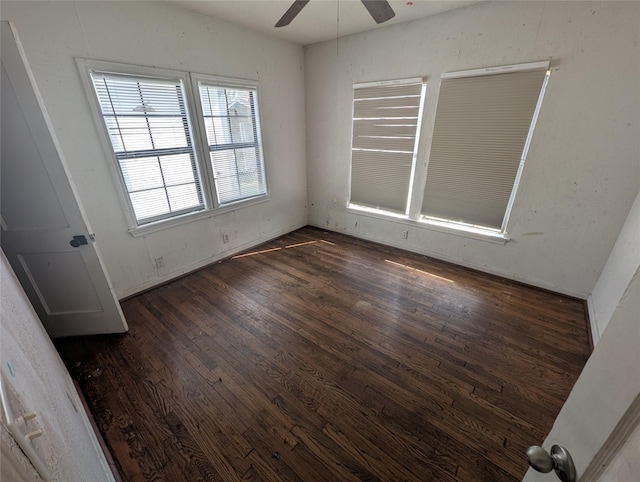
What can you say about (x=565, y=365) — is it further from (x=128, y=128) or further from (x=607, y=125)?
(x=128, y=128)

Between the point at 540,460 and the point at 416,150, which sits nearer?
the point at 540,460

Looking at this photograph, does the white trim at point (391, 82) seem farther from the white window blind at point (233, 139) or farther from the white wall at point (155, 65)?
the white window blind at point (233, 139)

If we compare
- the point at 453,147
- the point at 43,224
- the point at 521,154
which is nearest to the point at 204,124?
the point at 43,224

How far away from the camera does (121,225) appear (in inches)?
102

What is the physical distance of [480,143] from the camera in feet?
9.29

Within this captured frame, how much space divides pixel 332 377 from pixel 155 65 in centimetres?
314

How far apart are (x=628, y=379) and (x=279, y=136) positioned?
3994 mm

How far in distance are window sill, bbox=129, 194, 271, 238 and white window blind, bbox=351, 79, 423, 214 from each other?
1.54 meters

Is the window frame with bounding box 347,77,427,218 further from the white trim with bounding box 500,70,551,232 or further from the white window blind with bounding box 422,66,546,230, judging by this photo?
the white trim with bounding box 500,70,551,232

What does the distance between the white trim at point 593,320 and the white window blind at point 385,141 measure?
208cm

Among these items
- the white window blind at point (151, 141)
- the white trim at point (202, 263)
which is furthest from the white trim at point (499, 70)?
the white trim at point (202, 263)

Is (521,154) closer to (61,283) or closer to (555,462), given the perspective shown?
(555,462)

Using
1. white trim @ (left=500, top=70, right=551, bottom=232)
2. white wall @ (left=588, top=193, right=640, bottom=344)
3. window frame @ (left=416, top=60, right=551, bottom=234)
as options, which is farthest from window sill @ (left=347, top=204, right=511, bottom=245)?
white wall @ (left=588, top=193, right=640, bottom=344)

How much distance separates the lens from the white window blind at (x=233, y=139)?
3033mm
